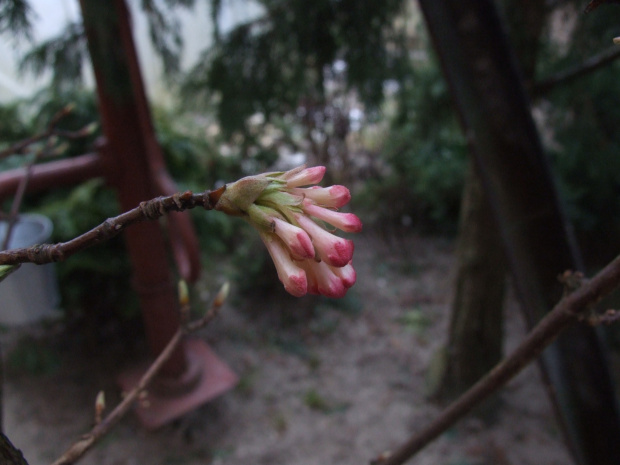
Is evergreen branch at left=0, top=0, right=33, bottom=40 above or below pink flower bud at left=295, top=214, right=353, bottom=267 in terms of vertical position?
above

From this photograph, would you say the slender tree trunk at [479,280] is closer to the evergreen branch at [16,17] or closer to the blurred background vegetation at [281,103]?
the blurred background vegetation at [281,103]

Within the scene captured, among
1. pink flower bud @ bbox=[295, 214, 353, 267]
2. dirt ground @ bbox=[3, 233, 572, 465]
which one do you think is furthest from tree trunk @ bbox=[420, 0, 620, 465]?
dirt ground @ bbox=[3, 233, 572, 465]

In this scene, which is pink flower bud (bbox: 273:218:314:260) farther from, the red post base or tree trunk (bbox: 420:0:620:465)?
the red post base

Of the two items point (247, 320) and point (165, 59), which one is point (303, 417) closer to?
point (247, 320)

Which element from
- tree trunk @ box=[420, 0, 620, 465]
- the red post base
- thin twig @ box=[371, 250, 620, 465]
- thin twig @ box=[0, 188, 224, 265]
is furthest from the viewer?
the red post base

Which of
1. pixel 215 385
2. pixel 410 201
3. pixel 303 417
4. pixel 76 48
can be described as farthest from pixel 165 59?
pixel 410 201

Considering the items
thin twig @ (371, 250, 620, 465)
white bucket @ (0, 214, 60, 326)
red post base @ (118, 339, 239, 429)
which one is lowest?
red post base @ (118, 339, 239, 429)

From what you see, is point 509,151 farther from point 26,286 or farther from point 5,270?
point 26,286

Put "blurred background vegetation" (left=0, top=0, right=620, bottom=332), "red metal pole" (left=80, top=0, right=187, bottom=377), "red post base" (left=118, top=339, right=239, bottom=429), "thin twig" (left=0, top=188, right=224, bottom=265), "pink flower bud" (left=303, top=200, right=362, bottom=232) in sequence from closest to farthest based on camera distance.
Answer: "thin twig" (left=0, top=188, right=224, bottom=265) → "pink flower bud" (left=303, top=200, right=362, bottom=232) → "red metal pole" (left=80, top=0, right=187, bottom=377) → "blurred background vegetation" (left=0, top=0, right=620, bottom=332) → "red post base" (left=118, top=339, right=239, bottom=429)

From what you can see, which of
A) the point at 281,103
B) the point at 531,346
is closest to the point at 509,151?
the point at 531,346
